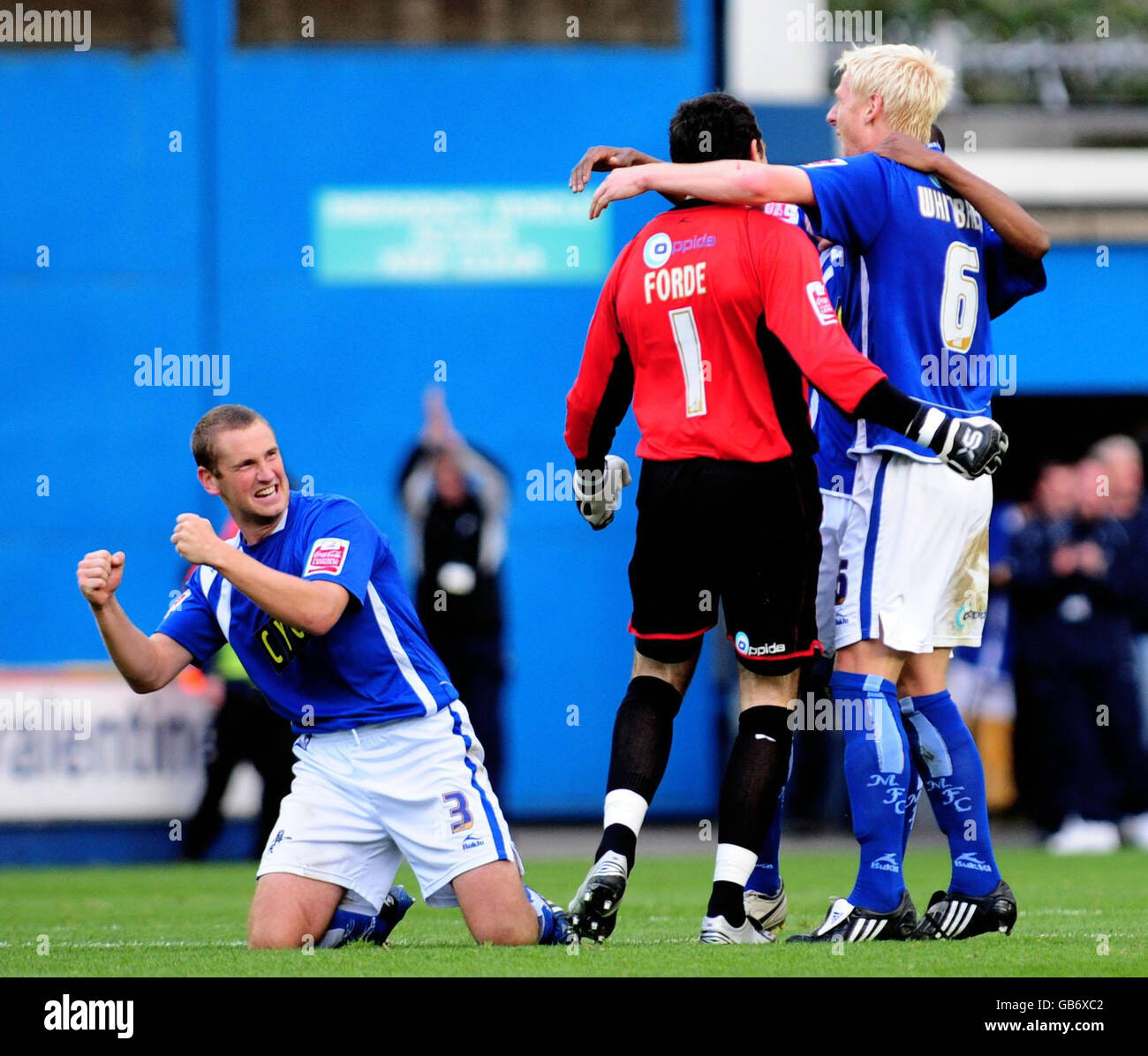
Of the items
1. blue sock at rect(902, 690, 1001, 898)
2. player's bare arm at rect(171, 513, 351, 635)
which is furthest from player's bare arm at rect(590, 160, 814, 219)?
blue sock at rect(902, 690, 1001, 898)

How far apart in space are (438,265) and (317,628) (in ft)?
28.1

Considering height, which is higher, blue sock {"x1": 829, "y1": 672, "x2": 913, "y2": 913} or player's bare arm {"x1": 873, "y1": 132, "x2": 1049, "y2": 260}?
player's bare arm {"x1": 873, "y1": 132, "x2": 1049, "y2": 260}

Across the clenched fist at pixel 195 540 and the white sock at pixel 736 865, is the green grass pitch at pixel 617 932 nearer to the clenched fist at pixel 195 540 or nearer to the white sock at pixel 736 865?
the white sock at pixel 736 865

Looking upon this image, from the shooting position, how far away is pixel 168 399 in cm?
1373

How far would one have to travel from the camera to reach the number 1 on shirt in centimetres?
570

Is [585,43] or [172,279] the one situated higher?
[585,43]

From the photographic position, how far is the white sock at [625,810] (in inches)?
222

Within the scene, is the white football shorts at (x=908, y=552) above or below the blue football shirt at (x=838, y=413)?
below

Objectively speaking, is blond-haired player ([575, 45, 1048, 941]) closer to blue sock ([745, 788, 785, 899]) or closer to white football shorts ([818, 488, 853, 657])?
white football shorts ([818, 488, 853, 657])

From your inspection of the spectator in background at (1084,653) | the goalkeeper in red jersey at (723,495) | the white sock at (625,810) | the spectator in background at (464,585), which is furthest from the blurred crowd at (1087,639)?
the white sock at (625,810)

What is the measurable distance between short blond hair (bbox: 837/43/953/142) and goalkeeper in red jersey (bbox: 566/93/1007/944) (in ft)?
1.55
